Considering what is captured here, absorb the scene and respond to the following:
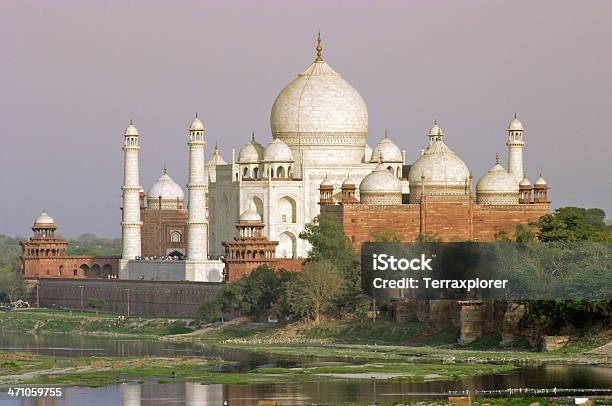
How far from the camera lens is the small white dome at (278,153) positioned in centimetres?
9731

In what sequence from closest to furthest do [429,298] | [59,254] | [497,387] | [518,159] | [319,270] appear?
[497,387] → [429,298] → [319,270] → [518,159] → [59,254]

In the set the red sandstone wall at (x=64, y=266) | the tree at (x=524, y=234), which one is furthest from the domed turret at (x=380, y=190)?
the red sandstone wall at (x=64, y=266)

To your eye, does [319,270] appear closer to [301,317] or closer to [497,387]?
[301,317]


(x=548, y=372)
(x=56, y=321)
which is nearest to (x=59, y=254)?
(x=56, y=321)

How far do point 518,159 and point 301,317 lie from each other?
18.7 meters

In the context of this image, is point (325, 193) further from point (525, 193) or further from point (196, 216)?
point (525, 193)

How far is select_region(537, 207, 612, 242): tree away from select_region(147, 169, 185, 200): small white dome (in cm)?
3203

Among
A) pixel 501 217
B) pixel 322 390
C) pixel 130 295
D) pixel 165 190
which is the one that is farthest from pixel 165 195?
pixel 322 390

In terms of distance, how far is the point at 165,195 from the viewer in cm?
11381

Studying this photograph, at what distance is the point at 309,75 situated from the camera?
9862cm

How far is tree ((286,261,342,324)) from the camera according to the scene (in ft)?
275

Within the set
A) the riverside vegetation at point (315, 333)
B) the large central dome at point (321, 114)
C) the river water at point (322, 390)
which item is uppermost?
the large central dome at point (321, 114)

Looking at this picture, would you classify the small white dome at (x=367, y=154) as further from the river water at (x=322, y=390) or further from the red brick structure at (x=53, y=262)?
the river water at (x=322, y=390)

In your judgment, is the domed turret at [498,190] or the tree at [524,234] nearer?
the tree at [524,234]
